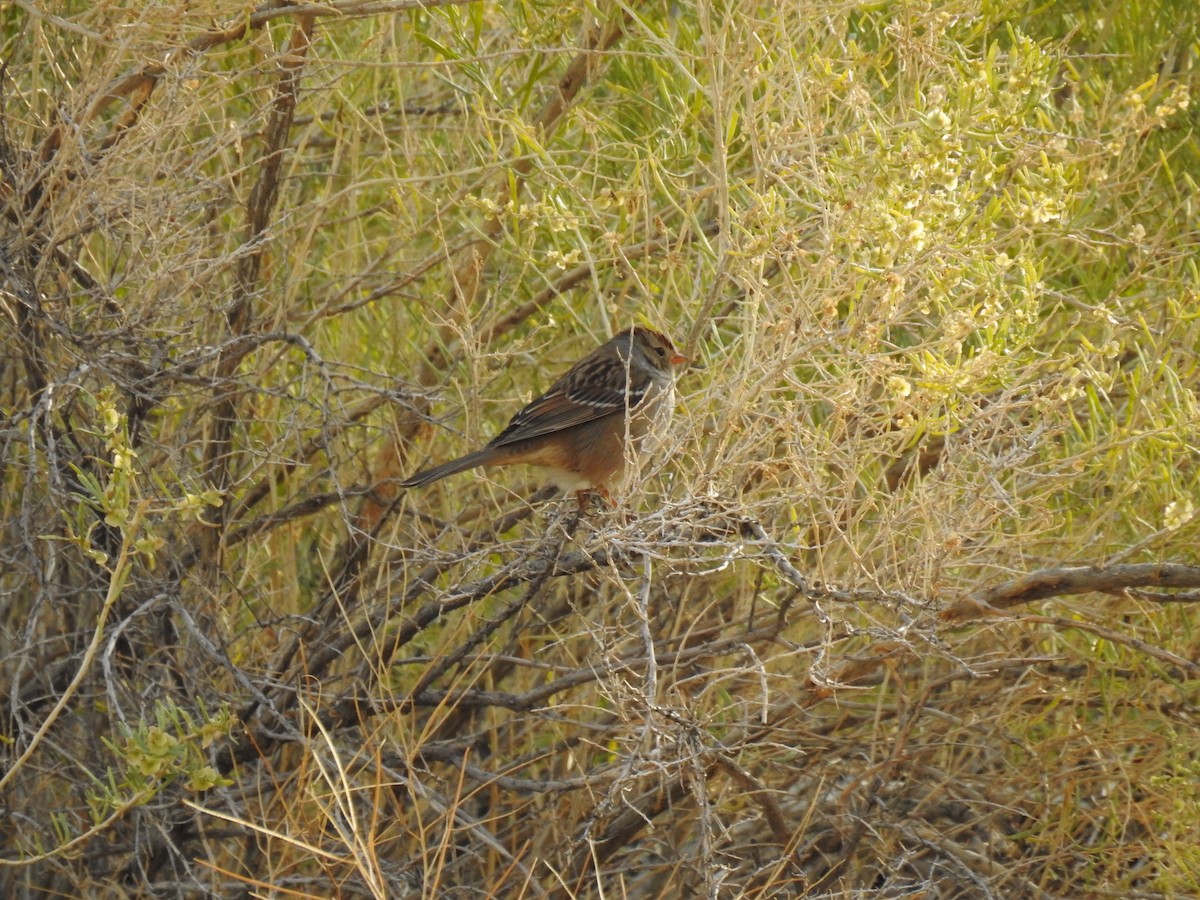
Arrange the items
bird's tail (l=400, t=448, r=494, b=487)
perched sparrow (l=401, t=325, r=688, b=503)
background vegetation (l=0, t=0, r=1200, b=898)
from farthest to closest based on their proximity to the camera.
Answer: perched sparrow (l=401, t=325, r=688, b=503) → bird's tail (l=400, t=448, r=494, b=487) → background vegetation (l=0, t=0, r=1200, b=898)

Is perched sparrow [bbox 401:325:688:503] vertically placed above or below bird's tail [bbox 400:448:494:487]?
below

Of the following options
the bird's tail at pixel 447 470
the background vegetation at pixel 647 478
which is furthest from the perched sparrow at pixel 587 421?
the background vegetation at pixel 647 478

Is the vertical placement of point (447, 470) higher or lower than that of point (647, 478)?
lower

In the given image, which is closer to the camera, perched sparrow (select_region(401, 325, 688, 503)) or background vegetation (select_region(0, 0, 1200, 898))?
background vegetation (select_region(0, 0, 1200, 898))

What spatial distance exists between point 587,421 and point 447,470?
84 centimetres

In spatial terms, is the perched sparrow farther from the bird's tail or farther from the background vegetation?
the background vegetation

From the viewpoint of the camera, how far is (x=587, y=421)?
5516mm

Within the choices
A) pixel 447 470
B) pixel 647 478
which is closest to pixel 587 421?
pixel 447 470

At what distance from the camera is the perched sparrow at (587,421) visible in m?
4.99

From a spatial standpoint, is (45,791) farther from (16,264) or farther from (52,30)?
(52,30)

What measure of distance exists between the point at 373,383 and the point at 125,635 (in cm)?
128

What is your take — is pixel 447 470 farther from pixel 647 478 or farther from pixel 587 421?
pixel 647 478

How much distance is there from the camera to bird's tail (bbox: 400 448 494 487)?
4773 mm

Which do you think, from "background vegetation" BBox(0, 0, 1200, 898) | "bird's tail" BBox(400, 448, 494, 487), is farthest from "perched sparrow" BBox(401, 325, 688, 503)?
"background vegetation" BBox(0, 0, 1200, 898)
